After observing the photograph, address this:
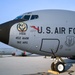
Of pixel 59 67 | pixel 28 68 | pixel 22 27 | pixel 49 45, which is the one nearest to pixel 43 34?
pixel 49 45

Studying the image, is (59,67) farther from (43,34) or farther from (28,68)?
(28,68)

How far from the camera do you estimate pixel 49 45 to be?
488 inches

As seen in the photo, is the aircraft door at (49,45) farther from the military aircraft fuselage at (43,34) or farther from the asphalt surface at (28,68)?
the asphalt surface at (28,68)

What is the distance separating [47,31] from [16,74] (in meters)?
3.74

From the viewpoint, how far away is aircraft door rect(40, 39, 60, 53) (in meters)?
12.3

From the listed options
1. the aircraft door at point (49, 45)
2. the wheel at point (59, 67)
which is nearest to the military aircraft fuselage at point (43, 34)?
the aircraft door at point (49, 45)

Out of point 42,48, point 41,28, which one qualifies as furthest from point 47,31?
point 42,48

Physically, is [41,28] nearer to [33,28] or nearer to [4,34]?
[33,28]

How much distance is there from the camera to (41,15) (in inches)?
508

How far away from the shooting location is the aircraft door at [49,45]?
40.4 ft

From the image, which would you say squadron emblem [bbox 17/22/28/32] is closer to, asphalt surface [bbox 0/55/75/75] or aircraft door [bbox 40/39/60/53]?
aircraft door [bbox 40/39/60/53]

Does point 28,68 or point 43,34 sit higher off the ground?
point 43,34

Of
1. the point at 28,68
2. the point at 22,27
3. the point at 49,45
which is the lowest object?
the point at 28,68

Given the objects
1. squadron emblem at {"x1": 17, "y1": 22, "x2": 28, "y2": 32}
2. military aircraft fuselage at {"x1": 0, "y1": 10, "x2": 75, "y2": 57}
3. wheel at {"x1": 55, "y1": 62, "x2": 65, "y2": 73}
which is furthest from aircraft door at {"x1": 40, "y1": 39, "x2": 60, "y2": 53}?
squadron emblem at {"x1": 17, "y1": 22, "x2": 28, "y2": 32}
